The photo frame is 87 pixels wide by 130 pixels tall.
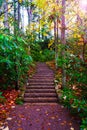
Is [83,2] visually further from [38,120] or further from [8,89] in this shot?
[38,120]

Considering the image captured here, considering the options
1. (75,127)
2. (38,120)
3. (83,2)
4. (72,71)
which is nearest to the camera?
(75,127)

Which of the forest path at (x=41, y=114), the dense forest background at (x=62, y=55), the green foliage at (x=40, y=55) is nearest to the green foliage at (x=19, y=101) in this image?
the forest path at (x=41, y=114)

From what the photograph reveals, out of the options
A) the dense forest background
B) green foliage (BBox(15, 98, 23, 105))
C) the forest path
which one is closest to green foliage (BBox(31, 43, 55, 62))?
the dense forest background

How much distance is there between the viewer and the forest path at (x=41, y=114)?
19.7 feet

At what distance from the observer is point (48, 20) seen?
42.4 ft

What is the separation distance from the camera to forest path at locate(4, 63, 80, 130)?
601cm

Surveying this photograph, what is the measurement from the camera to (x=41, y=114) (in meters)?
6.97

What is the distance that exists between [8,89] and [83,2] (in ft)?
22.1

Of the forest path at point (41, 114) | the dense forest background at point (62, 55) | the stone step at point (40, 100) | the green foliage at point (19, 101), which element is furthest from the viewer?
the stone step at point (40, 100)

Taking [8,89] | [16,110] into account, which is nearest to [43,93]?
[8,89]

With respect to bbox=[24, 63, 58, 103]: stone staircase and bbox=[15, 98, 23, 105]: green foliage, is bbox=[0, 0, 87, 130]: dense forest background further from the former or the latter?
bbox=[15, 98, 23, 105]: green foliage

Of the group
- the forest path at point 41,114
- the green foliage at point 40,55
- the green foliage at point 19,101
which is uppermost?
the green foliage at point 40,55

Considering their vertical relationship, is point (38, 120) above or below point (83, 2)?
below

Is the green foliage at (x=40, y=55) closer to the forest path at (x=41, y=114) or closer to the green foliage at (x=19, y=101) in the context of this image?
the forest path at (x=41, y=114)
